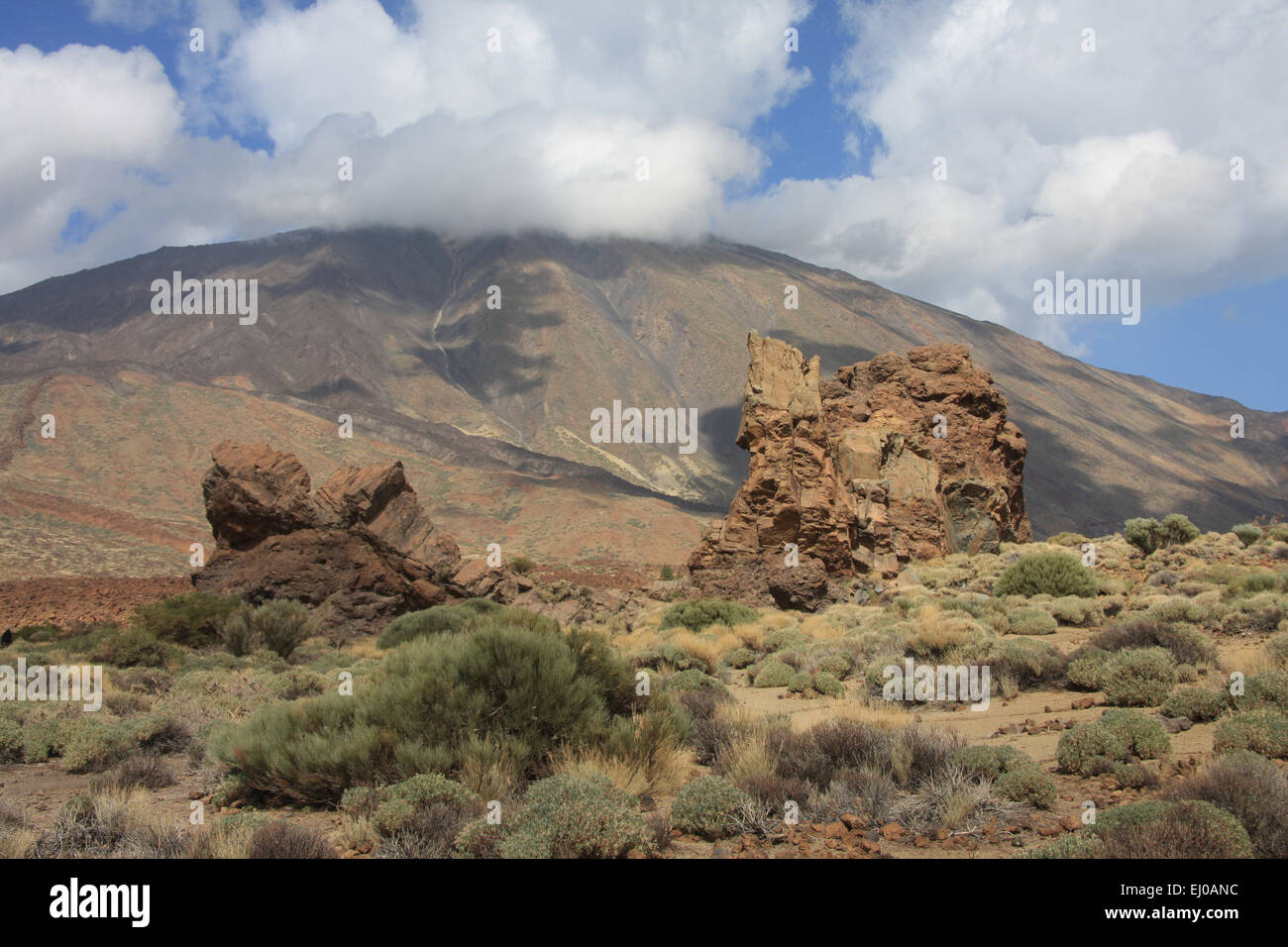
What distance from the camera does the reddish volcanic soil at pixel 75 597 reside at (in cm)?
2492

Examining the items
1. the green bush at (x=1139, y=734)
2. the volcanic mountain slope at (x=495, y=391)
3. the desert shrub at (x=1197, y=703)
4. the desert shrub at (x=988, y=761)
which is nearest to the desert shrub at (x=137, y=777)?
the desert shrub at (x=988, y=761)

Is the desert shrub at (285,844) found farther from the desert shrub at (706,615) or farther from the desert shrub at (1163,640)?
the desert shrub at (706,615)

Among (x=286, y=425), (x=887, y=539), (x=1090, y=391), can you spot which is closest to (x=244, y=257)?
(x=286, y=425)

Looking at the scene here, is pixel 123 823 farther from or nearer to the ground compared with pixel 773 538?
nearer to the ground

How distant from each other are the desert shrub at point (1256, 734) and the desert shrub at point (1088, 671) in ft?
8.83

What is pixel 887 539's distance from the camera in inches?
976

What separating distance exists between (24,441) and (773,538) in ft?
180

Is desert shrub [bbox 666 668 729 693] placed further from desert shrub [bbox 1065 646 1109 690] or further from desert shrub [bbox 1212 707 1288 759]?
desert shrub [bbox 1212 707 1288 759]

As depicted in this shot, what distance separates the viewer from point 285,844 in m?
4.77

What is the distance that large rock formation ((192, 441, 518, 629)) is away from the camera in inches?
859

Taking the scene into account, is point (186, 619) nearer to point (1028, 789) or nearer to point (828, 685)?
point (828, 685)

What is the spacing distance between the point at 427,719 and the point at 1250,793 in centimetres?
534
